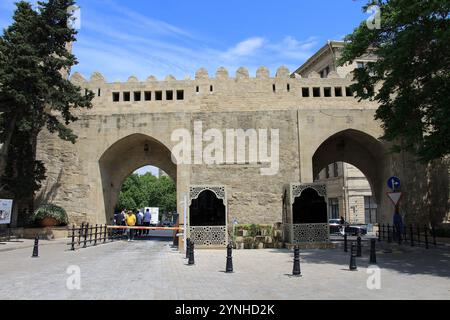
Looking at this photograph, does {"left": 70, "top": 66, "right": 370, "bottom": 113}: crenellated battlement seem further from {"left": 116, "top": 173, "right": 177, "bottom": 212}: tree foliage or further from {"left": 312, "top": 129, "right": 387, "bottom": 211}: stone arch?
{"left": 116, "top": 173, "right": 177, "bottom": 212}: tree foliage

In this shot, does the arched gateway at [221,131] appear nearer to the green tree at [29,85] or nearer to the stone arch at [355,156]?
the stone arch at [355,156]

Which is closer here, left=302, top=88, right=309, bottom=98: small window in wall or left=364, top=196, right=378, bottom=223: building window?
left=302, top=88, right=309, bottom=98: small window in wall

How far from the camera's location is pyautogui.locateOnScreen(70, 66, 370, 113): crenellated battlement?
70.4 feet

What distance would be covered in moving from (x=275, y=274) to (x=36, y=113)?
1380 centimetres

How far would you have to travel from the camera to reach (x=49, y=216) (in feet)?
63.4

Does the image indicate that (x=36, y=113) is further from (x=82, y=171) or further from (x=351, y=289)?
(x=351, y=289)

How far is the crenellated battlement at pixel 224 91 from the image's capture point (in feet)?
70.4

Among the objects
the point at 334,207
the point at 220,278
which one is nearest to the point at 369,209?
the point at 334,207

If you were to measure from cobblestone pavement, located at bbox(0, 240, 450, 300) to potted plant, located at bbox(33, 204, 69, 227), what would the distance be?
7.49 m

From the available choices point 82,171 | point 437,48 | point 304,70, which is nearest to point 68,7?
point 82,171

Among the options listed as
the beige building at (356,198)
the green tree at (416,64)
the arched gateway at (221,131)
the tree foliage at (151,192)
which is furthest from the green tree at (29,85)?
the tree foliage at (151,192)

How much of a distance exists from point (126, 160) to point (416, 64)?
17677mm

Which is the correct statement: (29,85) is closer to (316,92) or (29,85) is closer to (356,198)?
(316,92)

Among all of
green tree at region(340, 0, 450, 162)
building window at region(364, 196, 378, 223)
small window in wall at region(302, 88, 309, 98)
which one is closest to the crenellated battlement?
small window in wall at region(302, 88, 309, 98)
